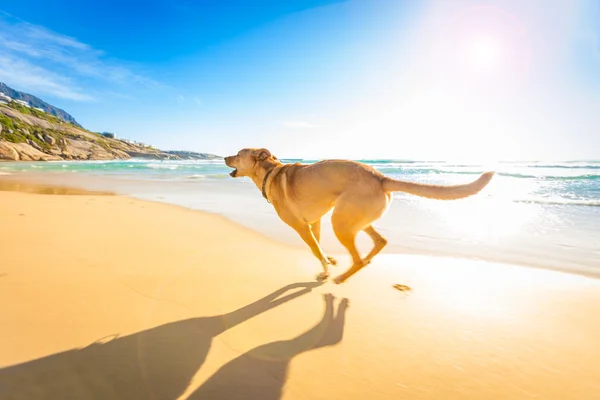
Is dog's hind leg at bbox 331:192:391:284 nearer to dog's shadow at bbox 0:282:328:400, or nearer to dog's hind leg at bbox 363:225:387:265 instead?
dog's hind leg at bbox 363:225:387:265

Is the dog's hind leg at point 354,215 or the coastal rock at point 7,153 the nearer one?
the dog's hind leg at point 354,215

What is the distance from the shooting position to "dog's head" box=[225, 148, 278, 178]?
4.26 meters

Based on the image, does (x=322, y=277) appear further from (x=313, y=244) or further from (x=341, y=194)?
(x=341, y=194)

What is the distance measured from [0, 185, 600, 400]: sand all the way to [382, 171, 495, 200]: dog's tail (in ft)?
3.43

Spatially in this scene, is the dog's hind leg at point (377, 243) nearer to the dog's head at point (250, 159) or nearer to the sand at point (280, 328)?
the sand at point (280, 328)

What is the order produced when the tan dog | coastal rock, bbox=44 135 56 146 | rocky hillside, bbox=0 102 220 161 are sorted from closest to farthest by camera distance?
the tan dog
rocky hillside, bbox=0 102 220 161
coastal rock, bbox=44 135 56 146

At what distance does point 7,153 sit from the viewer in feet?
124

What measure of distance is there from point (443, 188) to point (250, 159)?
2.68 meters

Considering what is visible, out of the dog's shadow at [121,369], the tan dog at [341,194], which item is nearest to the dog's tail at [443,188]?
the tan dog at [341,194]

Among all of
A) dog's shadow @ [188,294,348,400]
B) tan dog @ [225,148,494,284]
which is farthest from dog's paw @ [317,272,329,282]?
dog's shadow @ [188,294,348,400]

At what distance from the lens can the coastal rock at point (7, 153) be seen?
1475 inches

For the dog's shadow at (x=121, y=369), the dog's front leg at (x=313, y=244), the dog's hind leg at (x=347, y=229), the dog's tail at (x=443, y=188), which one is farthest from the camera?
the dog's front leg at (x=313, y=244)

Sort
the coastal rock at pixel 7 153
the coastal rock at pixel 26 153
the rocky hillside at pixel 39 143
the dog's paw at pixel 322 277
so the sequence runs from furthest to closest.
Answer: the rocky hillside at pixel 39 143 < the coastal rock at pixel 26 153 < the coastal rock at pixel 7 153 < the dog's paw at pixel 322 277

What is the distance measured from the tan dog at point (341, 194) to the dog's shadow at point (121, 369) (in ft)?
5.69
